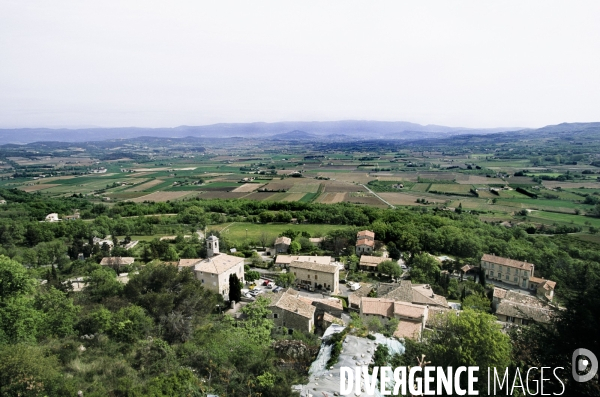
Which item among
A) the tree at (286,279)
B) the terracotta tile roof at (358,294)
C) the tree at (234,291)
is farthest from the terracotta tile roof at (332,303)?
the tree at (234,291)

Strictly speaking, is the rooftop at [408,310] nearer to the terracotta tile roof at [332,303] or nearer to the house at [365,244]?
the terracotta tile roof at [332,303]

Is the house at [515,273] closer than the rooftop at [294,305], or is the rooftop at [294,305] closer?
the rooftop at [294,305]

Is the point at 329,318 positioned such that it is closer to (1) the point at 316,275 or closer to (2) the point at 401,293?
(2) the point at 401,293

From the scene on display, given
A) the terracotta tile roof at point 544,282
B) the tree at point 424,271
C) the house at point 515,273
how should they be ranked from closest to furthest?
1. the terracotta tile roof at point 544,282
2. the tree at point 424,271
3. the house at point 515,273

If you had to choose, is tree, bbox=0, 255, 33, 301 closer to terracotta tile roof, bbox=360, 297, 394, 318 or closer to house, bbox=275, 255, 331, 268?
terracotta tile roof, bbox=360, 297, 394, 318

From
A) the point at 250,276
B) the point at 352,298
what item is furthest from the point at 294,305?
the point at 250,276

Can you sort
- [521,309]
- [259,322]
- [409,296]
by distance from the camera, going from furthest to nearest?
[409,296]
[521,309]
[259,322]

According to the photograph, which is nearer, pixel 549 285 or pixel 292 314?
pixel 292 314
